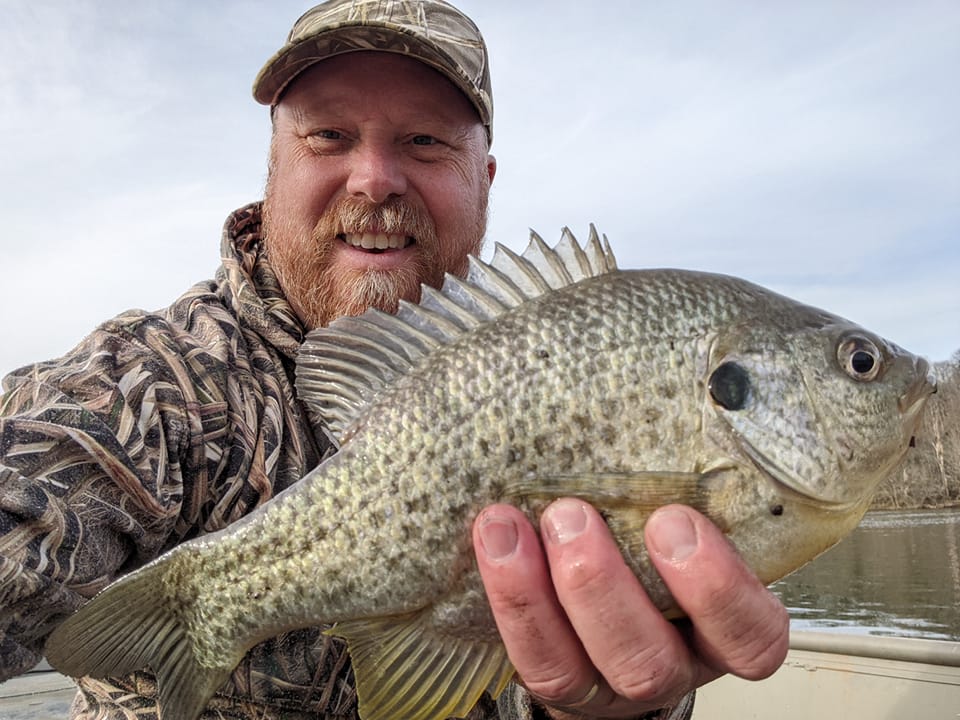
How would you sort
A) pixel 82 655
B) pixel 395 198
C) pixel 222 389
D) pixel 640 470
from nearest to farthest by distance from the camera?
pixel 640 470 → pixel 82 655 → pixel 222 389 → pixel 395 198

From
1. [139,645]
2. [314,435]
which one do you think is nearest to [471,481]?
[139,645]

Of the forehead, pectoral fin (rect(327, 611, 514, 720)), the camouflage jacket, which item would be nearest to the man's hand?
pectoral fin (rect(327, 611, 514, 720))

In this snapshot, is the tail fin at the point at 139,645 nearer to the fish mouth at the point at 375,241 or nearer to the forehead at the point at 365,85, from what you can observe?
the fish mouth at the point at 375,241

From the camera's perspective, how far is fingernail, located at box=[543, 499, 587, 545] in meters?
1.68

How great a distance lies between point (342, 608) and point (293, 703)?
35.5 inches

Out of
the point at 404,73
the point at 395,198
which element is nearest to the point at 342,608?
the point at 395,198

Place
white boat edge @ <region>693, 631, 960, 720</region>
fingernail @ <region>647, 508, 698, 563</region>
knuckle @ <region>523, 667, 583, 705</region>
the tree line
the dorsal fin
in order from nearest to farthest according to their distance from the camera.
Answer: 1. fingernail @ <region>647, 508, 698, 563</region>
2. knuckle @ <region>523, 667, 583, 705</region>
3. the dorsal fin
4. white boat edge @ <region>693, 631, 960, 720</region>
5. the tree line

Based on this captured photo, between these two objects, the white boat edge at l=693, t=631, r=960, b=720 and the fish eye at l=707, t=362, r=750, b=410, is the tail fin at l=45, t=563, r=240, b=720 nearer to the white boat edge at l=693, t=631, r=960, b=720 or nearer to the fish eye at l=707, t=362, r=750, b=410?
the fish eye at l=707, t=362, r=750, b=410

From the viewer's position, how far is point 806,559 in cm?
180

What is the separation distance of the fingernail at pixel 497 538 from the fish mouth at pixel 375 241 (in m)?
1.82

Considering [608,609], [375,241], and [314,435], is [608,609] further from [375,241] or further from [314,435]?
[375,241]

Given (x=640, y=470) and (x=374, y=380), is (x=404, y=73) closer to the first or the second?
(x=374, y=380)

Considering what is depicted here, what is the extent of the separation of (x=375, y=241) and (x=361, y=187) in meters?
0.25

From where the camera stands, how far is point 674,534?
166 cm
